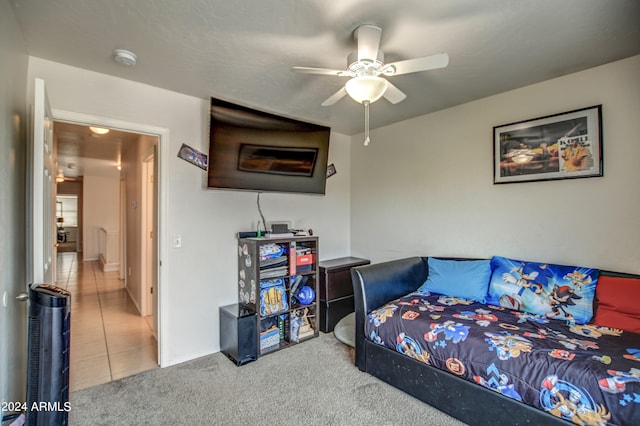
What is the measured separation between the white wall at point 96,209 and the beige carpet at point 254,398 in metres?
7.16

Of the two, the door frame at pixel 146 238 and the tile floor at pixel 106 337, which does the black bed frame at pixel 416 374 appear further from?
the door frame at pixel 146 238

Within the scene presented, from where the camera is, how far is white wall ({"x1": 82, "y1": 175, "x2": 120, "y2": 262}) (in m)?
8.20

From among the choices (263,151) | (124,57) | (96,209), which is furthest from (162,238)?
(96,209)

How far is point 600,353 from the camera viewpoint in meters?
1.65

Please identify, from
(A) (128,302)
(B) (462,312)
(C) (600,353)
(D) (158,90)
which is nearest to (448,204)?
(B) (462,312)

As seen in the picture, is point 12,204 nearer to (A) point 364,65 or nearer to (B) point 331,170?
(A) point 364,65

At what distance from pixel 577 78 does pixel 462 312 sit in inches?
81.8

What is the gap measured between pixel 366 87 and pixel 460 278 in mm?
1965

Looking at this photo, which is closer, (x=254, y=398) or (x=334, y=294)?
(x=254, y=398)

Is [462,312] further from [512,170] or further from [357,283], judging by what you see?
[512,170]

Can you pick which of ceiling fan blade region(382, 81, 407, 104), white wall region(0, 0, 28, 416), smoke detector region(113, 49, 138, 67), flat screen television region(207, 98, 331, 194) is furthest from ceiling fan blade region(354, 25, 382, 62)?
white wall region(0, 0, 28, 416)

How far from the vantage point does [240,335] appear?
266cm

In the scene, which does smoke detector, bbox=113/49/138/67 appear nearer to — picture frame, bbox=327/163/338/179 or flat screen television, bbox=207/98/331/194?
flat screen television, bbox=207/98/331/194

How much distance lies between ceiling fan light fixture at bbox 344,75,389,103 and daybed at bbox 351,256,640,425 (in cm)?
145
